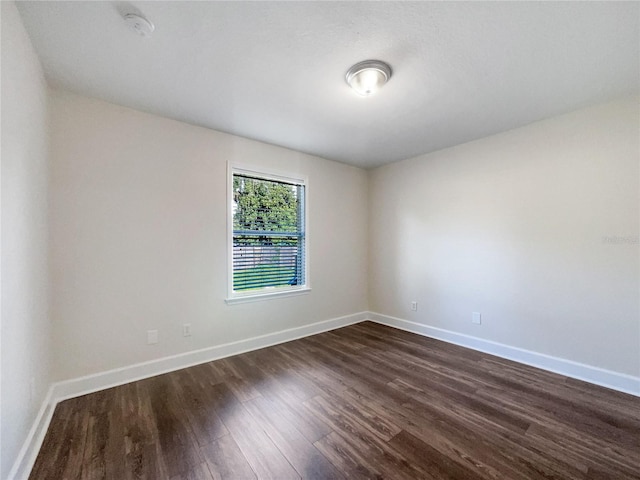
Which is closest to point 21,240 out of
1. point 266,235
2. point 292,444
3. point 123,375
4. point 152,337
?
point 152,337

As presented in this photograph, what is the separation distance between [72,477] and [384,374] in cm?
225

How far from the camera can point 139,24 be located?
4.85ft

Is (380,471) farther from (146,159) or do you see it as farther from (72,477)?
(146,159)

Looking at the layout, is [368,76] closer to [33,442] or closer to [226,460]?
[226,460]

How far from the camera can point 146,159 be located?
8.28ft

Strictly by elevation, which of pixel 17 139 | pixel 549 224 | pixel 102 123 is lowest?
pixel 549 224

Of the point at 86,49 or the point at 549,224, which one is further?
the point at 549,224

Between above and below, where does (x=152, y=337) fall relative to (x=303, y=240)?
below

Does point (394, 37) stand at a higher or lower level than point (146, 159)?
higher

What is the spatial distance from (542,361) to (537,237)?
4.10 ft

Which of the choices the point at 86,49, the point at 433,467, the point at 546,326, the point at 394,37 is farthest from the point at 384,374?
the point at 86,49

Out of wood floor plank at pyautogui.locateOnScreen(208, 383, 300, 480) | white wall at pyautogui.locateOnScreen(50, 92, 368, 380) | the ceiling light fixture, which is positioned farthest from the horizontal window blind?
the ceiling light fixture

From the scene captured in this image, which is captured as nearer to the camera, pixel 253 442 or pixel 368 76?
pixel 253 442

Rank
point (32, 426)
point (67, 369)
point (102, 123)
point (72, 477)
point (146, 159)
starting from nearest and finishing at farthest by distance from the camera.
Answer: point (72, 477) → point (32, 426) → point (67, 369) → point (102, 123) → point (146, 159)
